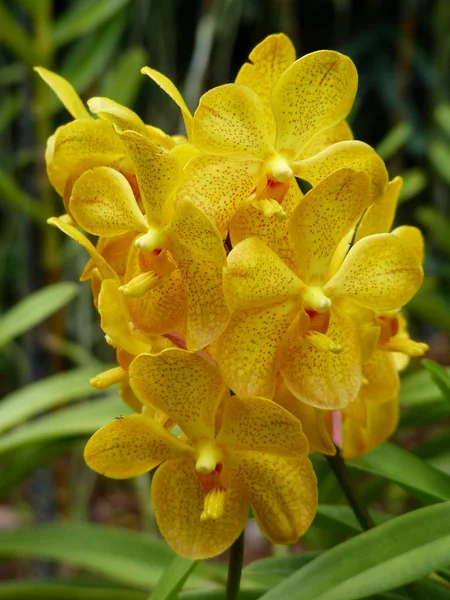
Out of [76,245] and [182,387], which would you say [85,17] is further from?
[182,387]

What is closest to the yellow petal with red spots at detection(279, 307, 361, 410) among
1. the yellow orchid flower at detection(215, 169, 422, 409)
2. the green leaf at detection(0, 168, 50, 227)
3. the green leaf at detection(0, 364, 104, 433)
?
the yellow orchid flower at detection(215, 169, 422, 409)

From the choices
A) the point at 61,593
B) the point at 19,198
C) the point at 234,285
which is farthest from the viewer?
the point at 19,198

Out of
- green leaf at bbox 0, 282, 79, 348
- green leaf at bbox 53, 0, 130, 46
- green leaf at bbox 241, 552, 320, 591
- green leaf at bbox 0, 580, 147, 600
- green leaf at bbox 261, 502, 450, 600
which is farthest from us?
green leaf at bbox 53, 0, 130, 46

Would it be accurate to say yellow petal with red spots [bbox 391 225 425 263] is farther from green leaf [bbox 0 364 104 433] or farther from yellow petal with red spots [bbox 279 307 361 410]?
green leaf [bbox 0 364 104 433]

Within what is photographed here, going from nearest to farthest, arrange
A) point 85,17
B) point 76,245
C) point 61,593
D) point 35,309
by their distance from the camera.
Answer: point 61,593 → point 35,309 → point 85,17 → point 76,245

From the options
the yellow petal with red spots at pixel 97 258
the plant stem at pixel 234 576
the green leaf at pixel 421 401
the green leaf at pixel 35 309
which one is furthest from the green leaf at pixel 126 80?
the plant stem at pixel 234 576

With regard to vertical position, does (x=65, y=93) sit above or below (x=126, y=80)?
above

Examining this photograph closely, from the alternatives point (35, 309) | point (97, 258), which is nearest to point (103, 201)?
point (97, 258)
